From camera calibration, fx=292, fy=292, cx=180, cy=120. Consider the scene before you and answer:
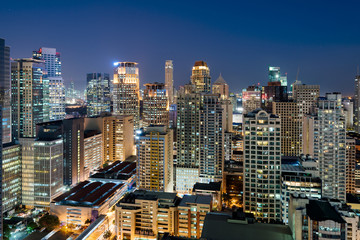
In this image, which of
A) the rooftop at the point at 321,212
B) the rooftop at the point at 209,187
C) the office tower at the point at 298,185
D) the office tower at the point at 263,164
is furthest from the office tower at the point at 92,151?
the rooftop at the point at 321,212

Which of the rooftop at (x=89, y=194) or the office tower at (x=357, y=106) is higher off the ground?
the office tower at (x=357, y=106)

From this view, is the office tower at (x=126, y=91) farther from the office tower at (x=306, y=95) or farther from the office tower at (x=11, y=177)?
the office tower at (x=306, y=95)

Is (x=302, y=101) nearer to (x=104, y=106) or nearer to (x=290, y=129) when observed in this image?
(x=290, y=129)

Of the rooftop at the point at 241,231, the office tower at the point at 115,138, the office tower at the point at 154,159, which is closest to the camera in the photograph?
the rooftop at the point at 241,231

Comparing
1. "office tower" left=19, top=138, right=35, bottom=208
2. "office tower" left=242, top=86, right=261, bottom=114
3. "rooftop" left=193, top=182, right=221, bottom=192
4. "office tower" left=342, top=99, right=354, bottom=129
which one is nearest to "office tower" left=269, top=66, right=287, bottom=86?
"office tower" left=242, top=86, right=261, bottom=114

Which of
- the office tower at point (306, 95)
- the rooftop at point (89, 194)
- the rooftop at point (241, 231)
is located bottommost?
the rooftop at point (89, 194)

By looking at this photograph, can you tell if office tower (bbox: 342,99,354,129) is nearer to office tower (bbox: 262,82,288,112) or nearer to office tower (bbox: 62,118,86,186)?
office tower (bbox: 262,82,288,112)
